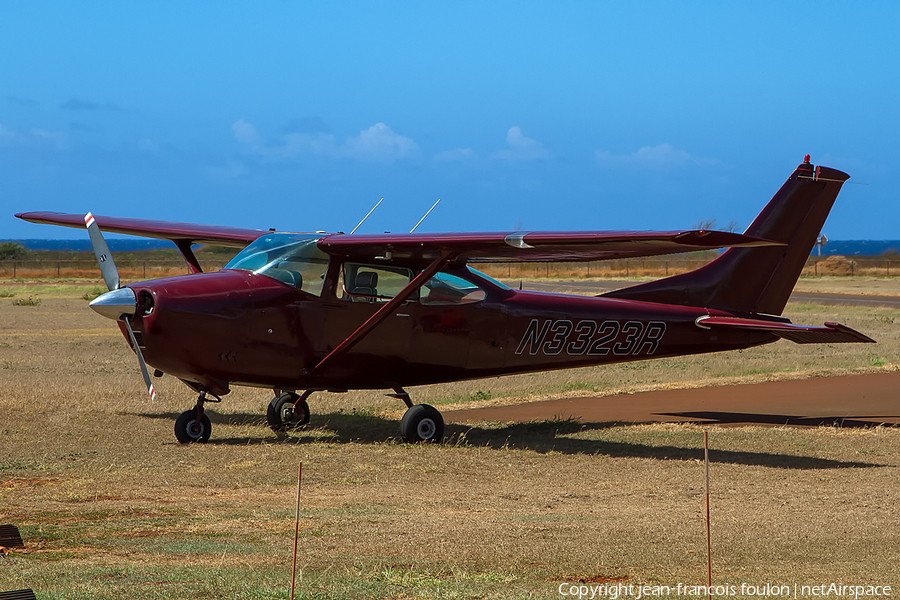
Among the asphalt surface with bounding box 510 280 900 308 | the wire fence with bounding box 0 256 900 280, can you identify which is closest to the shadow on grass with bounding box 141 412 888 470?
the asphalt surface with bounding box 510 280 900 308

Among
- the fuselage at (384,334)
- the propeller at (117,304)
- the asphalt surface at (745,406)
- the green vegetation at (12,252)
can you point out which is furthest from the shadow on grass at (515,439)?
the green vegetation at (12,252)

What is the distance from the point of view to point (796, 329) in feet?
44.9

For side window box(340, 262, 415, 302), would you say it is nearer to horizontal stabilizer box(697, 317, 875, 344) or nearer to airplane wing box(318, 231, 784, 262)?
airplane wing box(318, 231, 784, 262)

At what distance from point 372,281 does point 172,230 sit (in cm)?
400

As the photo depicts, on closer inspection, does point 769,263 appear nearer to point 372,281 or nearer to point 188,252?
point 372,281

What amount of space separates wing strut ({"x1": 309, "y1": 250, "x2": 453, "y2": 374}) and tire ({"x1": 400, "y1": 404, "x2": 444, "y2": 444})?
117cm

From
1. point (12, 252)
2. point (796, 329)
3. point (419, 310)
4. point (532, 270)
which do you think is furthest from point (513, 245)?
point (12, 252)

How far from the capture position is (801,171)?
15125 millimetres

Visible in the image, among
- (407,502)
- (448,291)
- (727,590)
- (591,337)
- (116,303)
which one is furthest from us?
(591,337)

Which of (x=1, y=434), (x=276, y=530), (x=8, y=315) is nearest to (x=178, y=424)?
(x=1, y=434)

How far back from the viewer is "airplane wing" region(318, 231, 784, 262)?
11008mm

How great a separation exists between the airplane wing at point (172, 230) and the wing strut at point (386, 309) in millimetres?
3054

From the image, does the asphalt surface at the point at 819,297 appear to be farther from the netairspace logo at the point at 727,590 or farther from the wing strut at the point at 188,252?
the netairspace logo at the point at 727,590

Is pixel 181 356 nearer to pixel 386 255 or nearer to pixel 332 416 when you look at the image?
pixel 386 255
